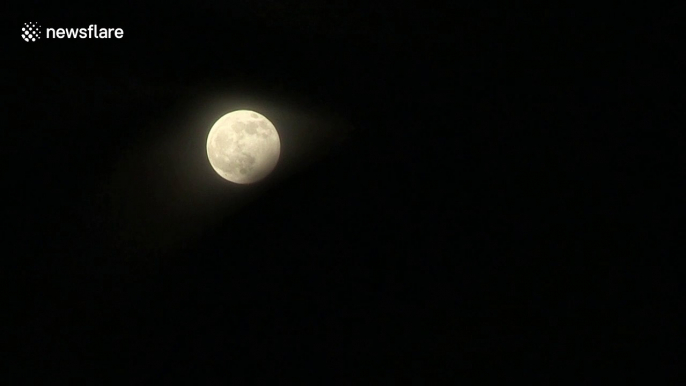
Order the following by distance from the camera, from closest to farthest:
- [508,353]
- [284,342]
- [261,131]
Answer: [261,131] < [508,353] < [284,342]

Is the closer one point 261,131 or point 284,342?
point 261,131

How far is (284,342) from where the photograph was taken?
634 centimetres

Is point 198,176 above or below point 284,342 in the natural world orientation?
above

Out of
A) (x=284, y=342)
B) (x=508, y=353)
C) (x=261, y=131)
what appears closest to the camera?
(x=261, y=131)

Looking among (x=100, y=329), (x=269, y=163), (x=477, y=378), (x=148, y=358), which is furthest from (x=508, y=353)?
(x=100, y=329)

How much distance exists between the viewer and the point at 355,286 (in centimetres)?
649

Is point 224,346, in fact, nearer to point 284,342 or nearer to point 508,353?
point 284,342

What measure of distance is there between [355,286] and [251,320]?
1.48 metres

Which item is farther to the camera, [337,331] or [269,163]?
[337,331]

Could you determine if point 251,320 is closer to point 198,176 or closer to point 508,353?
point 198,176

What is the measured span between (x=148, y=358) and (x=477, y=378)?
4093 millimetres

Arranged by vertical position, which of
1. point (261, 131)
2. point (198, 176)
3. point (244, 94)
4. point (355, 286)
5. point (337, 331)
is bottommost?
point (337, 331)

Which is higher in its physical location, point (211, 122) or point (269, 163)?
point (211, 122)

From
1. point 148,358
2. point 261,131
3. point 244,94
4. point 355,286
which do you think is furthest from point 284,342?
point 244,94
